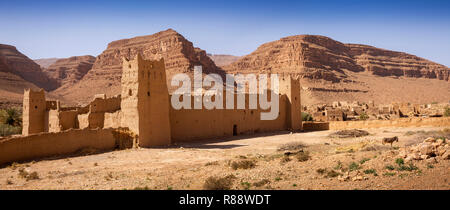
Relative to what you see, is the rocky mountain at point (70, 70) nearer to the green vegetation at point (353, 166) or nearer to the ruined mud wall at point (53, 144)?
the ruined mud wall at point (53, 144)

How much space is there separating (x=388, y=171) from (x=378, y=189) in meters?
1.84

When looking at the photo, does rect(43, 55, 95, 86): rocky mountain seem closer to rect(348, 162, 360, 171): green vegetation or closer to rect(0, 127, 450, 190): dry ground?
rect(0, 127, 450, 190): dry ground

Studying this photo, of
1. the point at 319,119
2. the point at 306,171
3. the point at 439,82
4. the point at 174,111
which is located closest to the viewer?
the point at 306,171

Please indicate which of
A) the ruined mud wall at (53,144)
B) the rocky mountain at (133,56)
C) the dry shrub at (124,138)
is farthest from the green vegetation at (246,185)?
the rocky mountain at (133,56)

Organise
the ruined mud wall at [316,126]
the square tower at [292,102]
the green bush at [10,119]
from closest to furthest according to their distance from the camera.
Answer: the green bush at [10,119]
the ruined mud wall at [316,126]
the square tower at [292,102]

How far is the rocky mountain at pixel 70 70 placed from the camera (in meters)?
137

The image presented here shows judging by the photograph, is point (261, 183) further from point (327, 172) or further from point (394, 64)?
point (394, 64)

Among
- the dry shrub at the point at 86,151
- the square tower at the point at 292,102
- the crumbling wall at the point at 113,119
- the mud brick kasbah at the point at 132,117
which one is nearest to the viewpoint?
the dry shrub at the point at 86,151

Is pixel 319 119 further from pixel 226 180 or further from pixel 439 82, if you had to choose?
pixel 439 82

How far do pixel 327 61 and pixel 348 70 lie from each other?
11.5 metres

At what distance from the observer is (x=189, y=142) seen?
949 inches

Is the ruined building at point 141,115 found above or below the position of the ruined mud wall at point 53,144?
above
